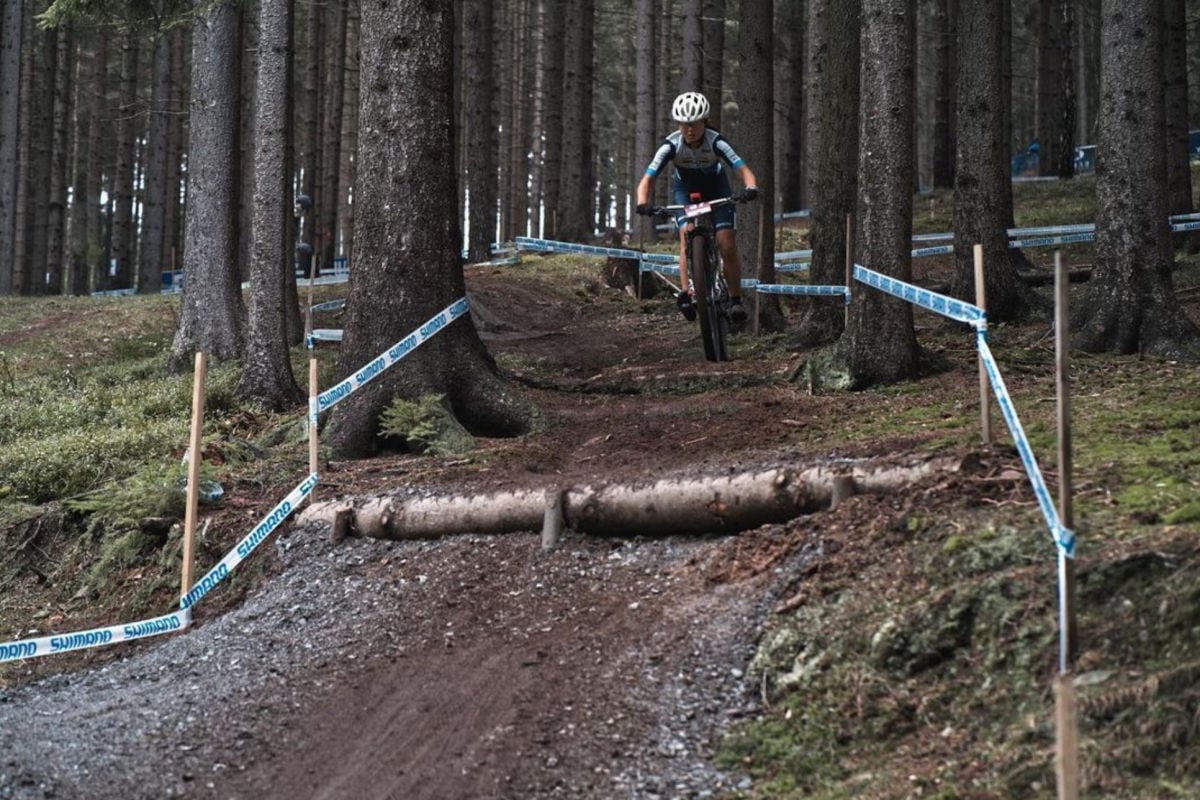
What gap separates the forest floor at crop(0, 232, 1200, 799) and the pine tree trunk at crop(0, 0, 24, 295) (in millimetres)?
21992

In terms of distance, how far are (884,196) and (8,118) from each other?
Answer: 80.2 feet

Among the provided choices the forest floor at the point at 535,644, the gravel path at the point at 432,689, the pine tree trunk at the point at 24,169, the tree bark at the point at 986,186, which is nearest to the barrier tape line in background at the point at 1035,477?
the forest floor at the point at 535,644

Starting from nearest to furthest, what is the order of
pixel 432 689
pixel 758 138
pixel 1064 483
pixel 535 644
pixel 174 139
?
1. pixel 1064 483
2. pixel 432 689
3. pixel 535 644
4. pixel 758 138
5. pixel 174 139

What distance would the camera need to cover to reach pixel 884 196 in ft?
33.3

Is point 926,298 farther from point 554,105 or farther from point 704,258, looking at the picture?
point 554,105

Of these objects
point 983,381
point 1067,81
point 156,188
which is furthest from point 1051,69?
point 983,381

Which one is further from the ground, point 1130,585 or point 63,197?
point 63,197

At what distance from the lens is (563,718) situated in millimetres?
5926

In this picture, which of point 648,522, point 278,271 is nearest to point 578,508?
point 648,522

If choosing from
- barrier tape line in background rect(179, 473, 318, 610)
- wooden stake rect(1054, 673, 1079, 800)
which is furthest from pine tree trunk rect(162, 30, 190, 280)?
wooden stake rect(1054, 673, 1079, 800)

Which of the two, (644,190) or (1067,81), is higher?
(1067,81)

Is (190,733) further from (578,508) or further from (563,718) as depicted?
(578,508)

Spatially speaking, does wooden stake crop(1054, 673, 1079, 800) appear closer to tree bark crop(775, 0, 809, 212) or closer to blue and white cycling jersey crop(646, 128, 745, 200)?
blue and white cycling jersey crop(646, 128, 745, 200)

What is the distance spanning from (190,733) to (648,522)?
2.64 metres
